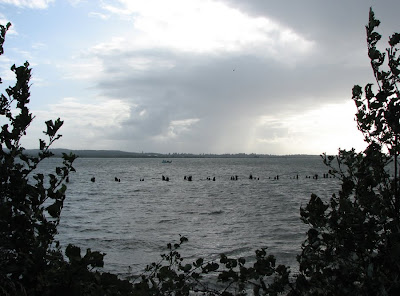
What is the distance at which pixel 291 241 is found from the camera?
634 inches

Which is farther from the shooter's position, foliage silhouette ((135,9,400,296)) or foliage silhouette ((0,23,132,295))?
foliage silhouette ((135,9,400,296))

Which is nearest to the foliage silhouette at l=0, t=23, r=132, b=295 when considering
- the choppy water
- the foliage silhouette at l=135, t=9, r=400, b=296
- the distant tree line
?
the distant tree line

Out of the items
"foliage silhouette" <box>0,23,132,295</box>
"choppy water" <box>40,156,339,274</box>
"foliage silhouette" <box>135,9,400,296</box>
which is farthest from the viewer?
"choppy water" <box>40,156,339,274</box>

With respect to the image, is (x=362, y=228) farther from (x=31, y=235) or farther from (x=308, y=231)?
(x=31, y=235)

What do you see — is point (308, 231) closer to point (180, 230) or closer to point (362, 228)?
point (362, 228)

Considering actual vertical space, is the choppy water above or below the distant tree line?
below

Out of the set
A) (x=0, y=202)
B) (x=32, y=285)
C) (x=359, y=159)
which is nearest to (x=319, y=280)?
(x=359, y=159)

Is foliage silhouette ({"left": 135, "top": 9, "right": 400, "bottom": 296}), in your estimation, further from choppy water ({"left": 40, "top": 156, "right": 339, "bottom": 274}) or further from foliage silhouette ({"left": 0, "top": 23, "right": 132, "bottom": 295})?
choppy water ({"left": 40, "top": 156, "right": 339, "bottom": 274})

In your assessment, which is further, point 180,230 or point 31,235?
point 180,230

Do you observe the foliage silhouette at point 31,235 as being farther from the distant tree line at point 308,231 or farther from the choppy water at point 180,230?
the choppy water at point 180,230

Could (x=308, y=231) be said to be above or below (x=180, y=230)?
above

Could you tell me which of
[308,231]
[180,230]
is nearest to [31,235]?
[308,231]

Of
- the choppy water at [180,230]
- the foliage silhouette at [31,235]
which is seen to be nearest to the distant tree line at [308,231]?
the foliage silhouette at [31,235]

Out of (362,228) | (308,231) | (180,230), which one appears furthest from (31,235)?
(180,230)
